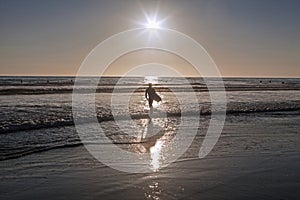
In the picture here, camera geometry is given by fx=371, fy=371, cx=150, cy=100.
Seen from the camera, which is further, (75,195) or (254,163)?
(254,163)

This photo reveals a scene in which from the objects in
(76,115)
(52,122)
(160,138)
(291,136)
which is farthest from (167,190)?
(76,115)

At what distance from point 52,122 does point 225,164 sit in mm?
11031

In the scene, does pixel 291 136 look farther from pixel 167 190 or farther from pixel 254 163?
pixel 167 190

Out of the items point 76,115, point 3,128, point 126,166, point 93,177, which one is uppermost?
point 76,115

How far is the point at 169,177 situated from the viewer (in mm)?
8070

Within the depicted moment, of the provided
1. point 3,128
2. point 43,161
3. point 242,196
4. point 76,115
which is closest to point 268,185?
point 242,196

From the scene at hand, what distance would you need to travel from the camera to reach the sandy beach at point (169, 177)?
695 cm

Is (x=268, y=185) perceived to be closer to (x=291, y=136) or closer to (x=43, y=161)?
(x=43, y=161)

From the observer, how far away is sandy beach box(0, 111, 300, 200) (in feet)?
22.8

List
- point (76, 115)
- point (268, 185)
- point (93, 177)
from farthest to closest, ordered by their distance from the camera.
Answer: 1. point (76, 115)
2. point (93, 177)
3. point (268, 185)

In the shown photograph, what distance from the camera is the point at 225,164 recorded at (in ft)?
30.7

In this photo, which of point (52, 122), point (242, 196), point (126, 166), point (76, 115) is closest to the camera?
point (242, 196)

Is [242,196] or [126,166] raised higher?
[126,166]

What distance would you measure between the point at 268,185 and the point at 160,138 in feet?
22.5
